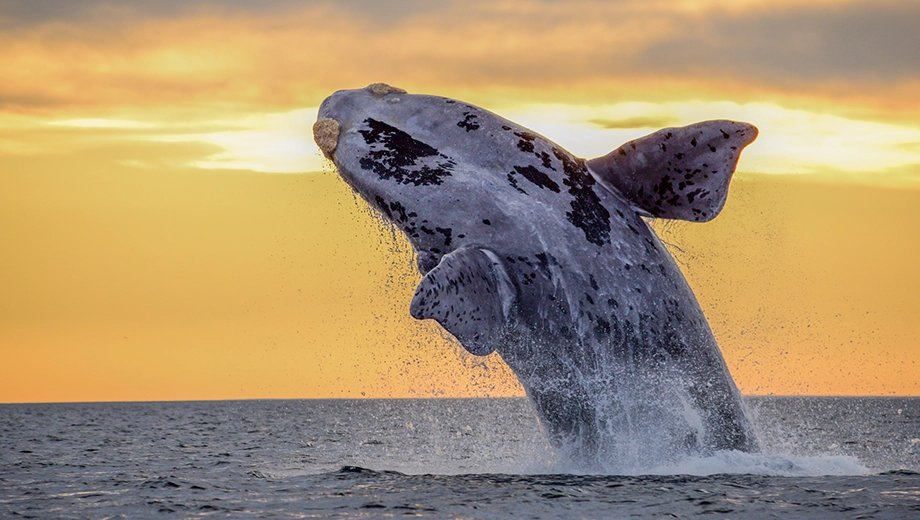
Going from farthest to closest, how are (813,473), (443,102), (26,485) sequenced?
(26,485)
(813,473)
(443,102)

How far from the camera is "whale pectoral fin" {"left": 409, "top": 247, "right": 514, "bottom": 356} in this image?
8312mm

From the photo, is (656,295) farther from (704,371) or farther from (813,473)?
(813,473)

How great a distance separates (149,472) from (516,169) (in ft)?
37.9

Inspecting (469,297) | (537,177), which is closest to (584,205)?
(537,177)

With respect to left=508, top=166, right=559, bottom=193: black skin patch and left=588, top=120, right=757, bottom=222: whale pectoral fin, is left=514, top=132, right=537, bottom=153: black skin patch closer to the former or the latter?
left=508, top=166, right=559, bottom=193: black skin patch

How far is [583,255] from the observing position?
958cm

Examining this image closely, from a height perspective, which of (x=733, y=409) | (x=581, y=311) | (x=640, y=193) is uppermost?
(x=640, y=193)

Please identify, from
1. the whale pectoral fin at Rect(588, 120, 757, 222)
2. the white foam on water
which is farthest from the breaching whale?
the white foam on water

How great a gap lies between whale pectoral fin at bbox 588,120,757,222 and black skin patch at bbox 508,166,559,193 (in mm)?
542

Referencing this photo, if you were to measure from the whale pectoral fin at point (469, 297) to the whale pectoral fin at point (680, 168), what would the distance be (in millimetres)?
1759

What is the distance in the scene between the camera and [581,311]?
945 cm

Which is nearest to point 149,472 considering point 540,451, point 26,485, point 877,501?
point 26,485

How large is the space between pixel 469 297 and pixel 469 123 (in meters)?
2.48

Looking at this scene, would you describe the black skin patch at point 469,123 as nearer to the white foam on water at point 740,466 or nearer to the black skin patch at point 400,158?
the black skin patch at point 400,158
